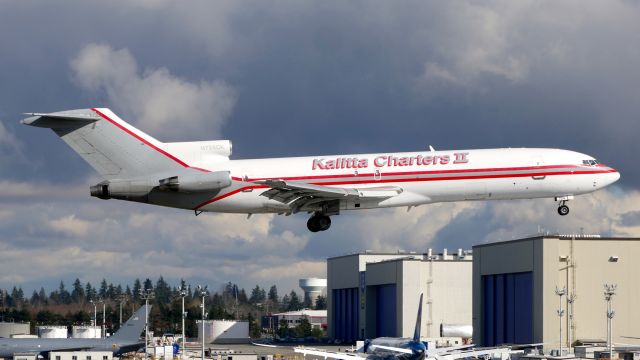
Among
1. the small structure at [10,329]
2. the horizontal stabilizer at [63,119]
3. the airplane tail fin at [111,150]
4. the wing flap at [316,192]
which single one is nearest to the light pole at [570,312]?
the wing flap at [316,192]

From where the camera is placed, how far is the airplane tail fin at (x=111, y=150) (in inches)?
3344

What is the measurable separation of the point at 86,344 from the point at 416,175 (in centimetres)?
6011

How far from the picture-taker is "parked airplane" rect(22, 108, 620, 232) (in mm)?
82000

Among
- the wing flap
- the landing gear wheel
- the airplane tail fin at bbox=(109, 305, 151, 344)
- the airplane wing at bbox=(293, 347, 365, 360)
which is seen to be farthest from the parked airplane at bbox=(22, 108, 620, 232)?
the airplane tail fin at bbox=(109, 305, 151, 344)

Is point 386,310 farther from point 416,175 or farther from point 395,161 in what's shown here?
point 416,175

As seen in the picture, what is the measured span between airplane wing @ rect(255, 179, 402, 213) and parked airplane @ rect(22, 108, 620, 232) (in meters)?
0.07

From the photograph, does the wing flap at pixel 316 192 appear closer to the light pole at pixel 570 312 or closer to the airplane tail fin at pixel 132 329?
the airplane tail fin at pixel 132 329

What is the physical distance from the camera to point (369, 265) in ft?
652

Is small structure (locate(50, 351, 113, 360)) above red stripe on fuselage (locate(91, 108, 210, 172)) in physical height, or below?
below

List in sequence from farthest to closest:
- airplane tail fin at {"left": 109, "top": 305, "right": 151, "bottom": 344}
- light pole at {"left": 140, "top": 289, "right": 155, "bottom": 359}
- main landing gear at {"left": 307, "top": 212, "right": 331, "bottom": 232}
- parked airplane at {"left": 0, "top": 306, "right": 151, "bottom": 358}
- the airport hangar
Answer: the airport hangar, airplane tail fin at {"left": 109, "top": 305, "right": 151, "bottom": 344}, parked airplane at {"left": 0, "top": 306, "right": 151, "bottom": 358}, light pole at {"left": 140, "top": 289, "right": 155, "bottom": 359}, main landing gear at {"left": 307, "top": 212, "right": 331, "bottom": 232}

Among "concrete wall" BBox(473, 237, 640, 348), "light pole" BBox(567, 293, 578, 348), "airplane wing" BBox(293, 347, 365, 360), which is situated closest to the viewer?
"airplane wing" BBox(293, 347, 365, 360)

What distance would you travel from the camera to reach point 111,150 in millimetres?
85250

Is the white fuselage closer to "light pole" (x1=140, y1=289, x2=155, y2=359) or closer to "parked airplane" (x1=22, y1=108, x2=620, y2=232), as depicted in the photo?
"parked airplane" (x1=22, y1=108, x2=620, y2=232)

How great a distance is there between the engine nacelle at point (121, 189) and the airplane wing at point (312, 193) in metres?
8.23
